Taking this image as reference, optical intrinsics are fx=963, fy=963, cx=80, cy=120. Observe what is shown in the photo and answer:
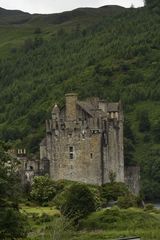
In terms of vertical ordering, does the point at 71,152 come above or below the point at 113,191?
above

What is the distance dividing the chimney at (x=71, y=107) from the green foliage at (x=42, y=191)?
1194 cm

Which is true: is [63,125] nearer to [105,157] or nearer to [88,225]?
[105,157]

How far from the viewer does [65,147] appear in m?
128

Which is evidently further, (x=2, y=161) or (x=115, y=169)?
(x=115, y=169)

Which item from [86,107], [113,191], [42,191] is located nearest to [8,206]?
[42,191]

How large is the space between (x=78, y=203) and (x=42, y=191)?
16.1m

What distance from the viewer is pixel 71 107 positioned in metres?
130

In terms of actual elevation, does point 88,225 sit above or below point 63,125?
below

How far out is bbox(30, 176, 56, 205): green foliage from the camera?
389 feet

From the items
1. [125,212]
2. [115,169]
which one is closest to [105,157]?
[115,169]

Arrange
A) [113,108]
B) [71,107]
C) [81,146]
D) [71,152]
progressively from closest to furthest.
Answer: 1. [81,146]
2. [71,152]
3. [71,107]
4. [113,108]

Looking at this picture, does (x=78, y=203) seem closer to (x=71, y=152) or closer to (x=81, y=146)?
(x=81, y=146)

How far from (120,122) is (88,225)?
3516cm

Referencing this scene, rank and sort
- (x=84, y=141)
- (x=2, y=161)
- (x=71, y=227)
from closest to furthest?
1. (x=2, y=161)
2. (x=71, y=227)
3. (x=84, y=141)
